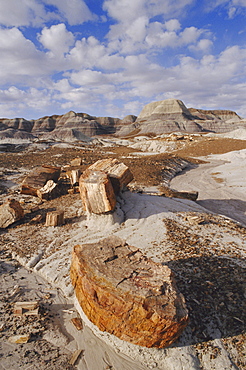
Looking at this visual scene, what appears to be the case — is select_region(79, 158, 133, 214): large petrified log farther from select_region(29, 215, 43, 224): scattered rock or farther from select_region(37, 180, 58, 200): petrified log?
select_region(37, 180, 58, 200): petrified log

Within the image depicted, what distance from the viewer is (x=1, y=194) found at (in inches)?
383

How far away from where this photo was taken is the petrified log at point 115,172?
661 centimetres

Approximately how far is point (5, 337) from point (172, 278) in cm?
241

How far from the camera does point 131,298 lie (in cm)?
275

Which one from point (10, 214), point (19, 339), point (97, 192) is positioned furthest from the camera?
point (10, 214)

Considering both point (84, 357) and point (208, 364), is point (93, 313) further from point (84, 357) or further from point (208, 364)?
point (208, 364)

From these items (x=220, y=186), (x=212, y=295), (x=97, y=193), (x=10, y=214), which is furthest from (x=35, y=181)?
(x=220, y=186)

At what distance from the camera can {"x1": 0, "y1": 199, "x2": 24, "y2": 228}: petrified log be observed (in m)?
6.46

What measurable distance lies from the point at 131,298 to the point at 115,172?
14.5 feet

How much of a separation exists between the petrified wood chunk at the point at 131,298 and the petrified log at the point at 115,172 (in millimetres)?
3340

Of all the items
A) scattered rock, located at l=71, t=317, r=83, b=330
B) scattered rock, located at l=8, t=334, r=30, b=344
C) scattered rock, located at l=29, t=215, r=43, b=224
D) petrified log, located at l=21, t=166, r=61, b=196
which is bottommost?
scattered rock, located at l=71, t=317, r=83, b=330

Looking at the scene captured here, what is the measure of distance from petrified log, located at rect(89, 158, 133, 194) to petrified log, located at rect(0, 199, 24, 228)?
259 cm

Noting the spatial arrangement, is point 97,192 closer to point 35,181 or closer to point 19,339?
point 19,339

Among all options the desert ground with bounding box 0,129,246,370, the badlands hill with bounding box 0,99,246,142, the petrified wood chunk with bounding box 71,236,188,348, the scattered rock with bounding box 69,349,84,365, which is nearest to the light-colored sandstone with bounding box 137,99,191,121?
the badlands hill with bounding box 0,99,246,142
